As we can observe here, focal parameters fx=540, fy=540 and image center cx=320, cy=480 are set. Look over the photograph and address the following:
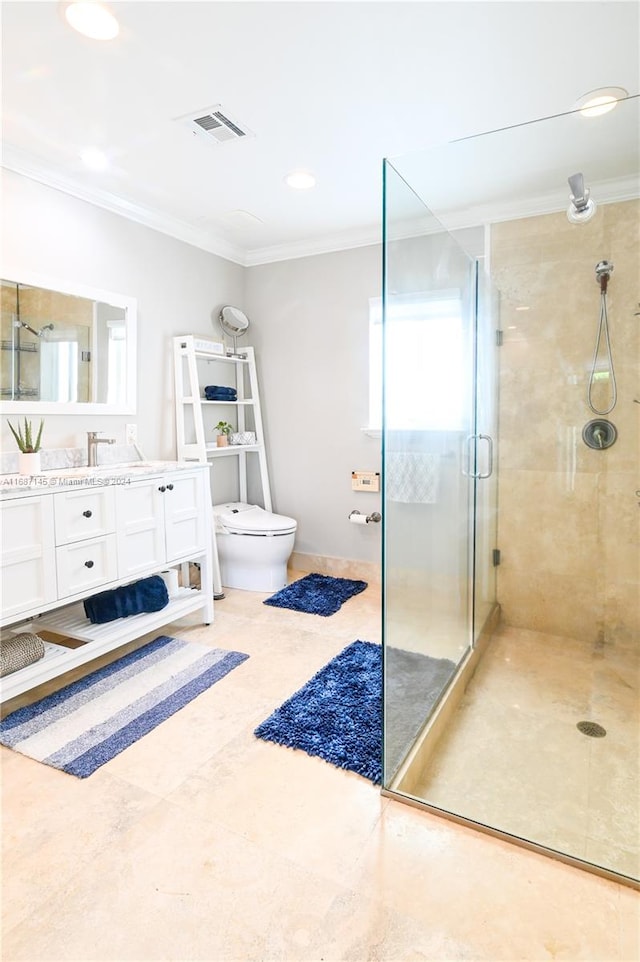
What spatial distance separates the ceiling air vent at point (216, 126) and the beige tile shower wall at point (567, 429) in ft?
4.71

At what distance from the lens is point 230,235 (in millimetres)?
3531

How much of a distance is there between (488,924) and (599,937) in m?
0.23

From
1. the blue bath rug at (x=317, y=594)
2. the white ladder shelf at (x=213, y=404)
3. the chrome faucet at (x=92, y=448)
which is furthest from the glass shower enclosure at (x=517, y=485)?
the chrome faucet at (x=92, y=448)

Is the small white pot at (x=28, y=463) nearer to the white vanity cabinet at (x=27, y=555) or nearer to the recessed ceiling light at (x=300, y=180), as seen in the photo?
the white vanity cabinet at (x=27, y=555)

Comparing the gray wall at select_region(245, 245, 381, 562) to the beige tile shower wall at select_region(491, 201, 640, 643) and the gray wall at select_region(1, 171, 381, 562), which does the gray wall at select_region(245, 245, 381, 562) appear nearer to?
the gray wall at select_region(1, 171, 381, 562)

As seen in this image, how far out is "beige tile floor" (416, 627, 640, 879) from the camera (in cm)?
151

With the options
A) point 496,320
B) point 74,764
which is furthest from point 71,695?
point 496,320

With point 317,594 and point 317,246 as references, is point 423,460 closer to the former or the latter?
point 317,594

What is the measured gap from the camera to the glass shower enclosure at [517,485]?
5.53 ft

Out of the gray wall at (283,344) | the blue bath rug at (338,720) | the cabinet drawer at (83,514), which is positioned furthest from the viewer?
the gray wall at (283,344)

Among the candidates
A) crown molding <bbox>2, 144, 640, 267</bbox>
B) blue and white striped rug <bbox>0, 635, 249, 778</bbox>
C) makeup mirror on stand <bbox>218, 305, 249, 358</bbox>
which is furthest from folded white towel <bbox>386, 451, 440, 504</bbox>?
makeup mirror on stand <bbox>218, 305, 249, 358</bbox>

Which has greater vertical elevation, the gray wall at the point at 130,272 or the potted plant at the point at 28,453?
the gray wall at the point at 130,272

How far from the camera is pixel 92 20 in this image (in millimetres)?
1640

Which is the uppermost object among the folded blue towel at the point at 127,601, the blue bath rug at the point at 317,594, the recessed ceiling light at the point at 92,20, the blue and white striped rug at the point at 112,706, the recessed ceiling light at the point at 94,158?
the recessed ceiling light at the point at 94,158
